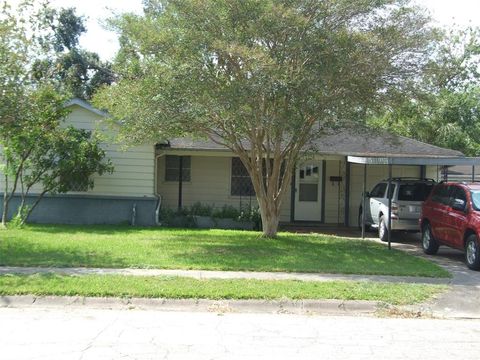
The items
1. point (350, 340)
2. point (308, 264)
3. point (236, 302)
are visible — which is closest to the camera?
point (350, 340)

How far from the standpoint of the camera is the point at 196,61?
37.4 ft

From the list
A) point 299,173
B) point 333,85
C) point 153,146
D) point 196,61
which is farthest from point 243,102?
point 299,173

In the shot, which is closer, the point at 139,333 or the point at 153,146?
the point at 139,333

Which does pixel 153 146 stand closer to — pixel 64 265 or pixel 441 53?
pixel 64 265

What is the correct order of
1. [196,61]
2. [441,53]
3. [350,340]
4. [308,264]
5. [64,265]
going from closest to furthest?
1. [350,340]
2. [64,265]
3. [308,264]
4. [196,61]
5. [441,53]

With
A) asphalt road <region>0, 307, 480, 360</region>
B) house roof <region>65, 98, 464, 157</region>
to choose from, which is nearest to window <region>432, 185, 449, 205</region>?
house roof <region>65, 98, 464, 157</region>

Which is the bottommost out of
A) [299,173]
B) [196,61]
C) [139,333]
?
[139,333]

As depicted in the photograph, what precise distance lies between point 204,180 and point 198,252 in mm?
7714

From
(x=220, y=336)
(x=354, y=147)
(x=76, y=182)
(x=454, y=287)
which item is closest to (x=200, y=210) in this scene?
(x=76, y=182)

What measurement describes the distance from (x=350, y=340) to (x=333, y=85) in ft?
21.7

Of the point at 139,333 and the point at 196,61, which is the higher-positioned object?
the point at 196,61

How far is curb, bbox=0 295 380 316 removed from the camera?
7.80 m

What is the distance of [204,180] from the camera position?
19406mm

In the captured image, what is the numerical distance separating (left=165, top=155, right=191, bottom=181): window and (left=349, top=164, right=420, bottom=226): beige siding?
19.2 ft
